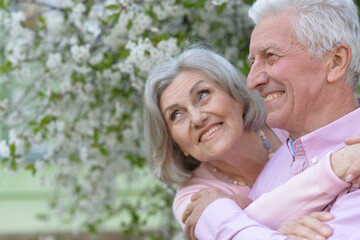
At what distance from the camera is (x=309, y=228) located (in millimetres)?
1993

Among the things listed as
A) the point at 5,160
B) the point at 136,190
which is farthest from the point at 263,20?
the point at 136,190

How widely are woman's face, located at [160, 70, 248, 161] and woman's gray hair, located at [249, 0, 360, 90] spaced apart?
1.98ft

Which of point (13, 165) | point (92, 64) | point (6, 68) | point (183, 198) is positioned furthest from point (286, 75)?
point (6, 68)

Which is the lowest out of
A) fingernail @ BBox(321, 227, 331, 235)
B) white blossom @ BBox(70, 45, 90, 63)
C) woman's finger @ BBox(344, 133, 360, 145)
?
fingernail @ BBox(321, 227, 331, 235)

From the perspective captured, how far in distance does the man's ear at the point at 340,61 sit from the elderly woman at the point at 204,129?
0.62 meters

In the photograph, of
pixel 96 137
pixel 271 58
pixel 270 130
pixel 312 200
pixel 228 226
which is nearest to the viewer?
pixel 312 200

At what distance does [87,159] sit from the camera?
414 cm

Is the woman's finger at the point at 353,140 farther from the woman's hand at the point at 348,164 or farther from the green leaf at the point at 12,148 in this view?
the green leaf at the point at 12,148

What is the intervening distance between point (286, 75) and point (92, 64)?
1831mm

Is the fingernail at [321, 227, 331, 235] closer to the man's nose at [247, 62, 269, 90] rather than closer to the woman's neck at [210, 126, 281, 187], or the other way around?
the man's nose at [247, 62, 269, 90]

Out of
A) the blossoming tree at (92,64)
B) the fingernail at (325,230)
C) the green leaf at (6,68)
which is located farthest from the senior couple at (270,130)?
the green leaf at (6,68)

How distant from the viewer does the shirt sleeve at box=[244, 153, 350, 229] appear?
6.54 ft

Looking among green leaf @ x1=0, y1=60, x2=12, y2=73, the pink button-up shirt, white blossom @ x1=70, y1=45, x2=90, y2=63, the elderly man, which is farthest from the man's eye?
green leaf @ x1=0, y1=60, x2=12, y2=73

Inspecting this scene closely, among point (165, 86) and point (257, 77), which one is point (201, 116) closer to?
point (165, 86)
